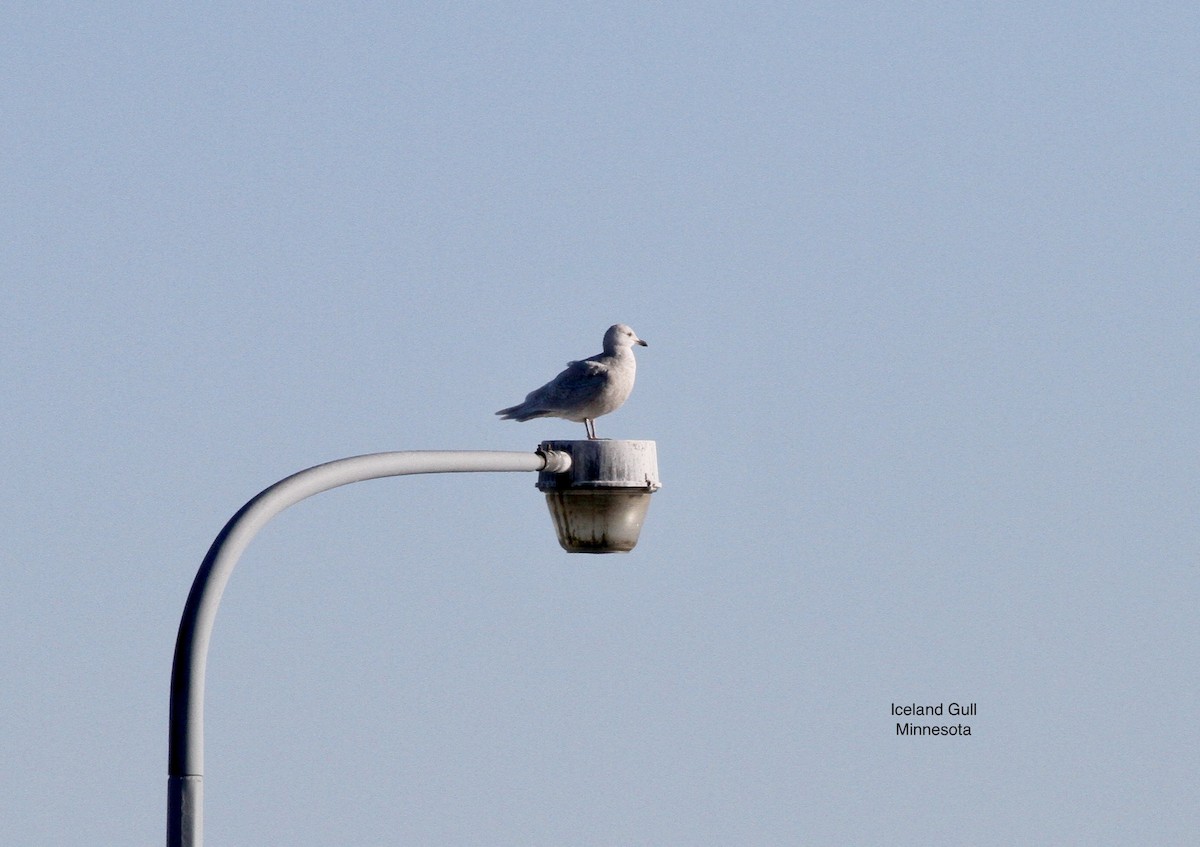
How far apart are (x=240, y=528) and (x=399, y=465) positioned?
1.25 m

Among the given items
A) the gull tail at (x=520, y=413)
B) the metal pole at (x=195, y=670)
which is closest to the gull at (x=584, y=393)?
the gull tail at (x=520, y=413)

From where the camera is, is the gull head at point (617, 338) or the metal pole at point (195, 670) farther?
the gull head at point (617, 338)

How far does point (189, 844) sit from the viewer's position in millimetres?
7148

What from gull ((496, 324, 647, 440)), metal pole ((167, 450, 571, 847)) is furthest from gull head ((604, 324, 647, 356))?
metal pole ((167, 450, 571, 847))

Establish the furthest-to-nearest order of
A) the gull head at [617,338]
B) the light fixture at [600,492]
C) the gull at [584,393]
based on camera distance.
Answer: the gull head at [617,338]
the gull at [584,393]
the light fixture at [600,492]

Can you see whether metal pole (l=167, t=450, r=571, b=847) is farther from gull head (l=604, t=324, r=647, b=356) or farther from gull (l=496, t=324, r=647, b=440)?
gull head (l=604, t=324, r=647, b=356)

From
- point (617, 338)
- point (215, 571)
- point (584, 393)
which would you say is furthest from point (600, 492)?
point (215, 571)

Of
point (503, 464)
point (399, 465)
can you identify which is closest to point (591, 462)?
point (503, 464)

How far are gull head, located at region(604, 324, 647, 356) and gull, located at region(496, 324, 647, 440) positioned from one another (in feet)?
0.16

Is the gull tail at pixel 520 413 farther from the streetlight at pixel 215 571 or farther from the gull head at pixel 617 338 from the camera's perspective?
the streetlight at pixel 215 571

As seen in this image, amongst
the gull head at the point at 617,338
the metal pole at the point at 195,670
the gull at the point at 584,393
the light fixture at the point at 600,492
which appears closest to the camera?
the metal pole at the point at 195,670

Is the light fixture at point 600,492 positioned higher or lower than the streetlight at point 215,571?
higher

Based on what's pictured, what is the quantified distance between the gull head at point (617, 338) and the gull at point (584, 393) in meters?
0.05

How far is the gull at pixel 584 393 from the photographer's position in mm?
14477
